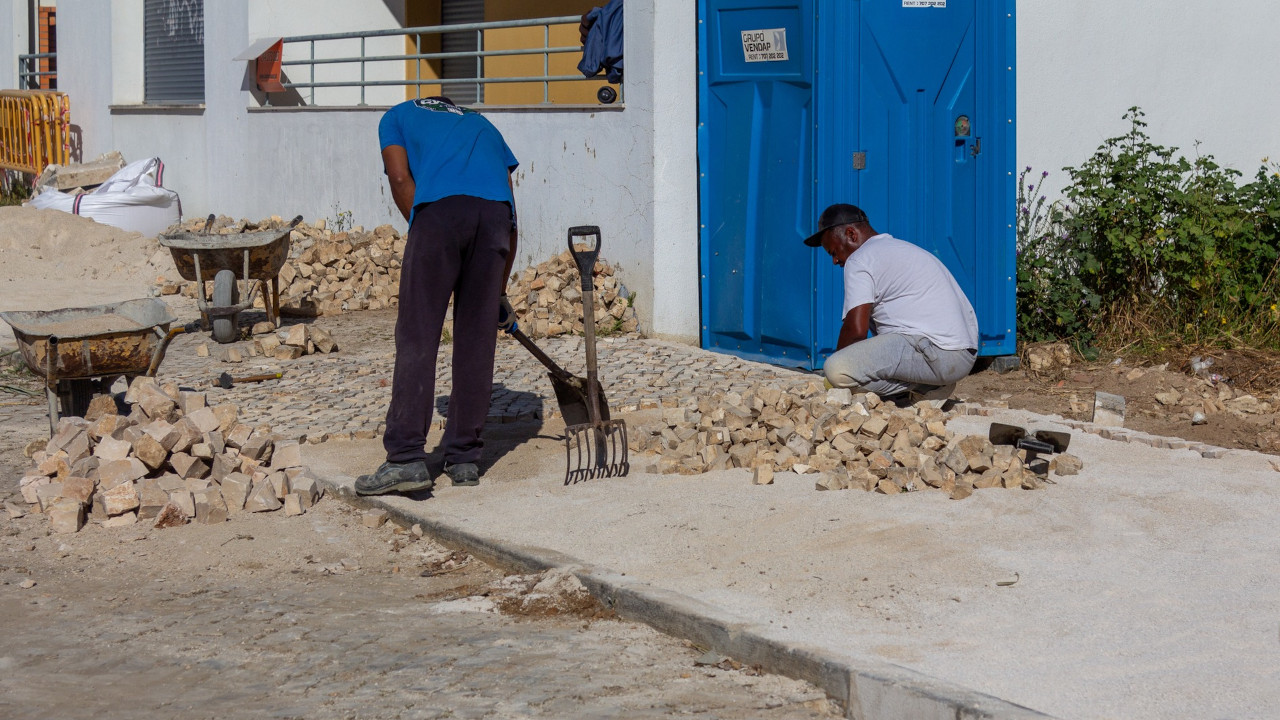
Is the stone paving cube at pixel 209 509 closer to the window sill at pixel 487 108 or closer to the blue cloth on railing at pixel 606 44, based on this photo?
the window sill at pixel 487 108

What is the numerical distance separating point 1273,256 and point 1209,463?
338 centimetres

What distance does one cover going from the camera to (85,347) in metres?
6.85

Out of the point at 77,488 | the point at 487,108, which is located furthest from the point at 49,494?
the point at 487,108

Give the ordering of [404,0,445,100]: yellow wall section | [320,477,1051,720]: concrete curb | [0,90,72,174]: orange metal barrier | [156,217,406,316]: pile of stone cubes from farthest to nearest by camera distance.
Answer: [0,90,72,174]: orange metal barrier, [404,0,445,100]: yellow wall section, [156,217,406,316]: pile of stone cubes, [320,477,1051,720]: concrete curb

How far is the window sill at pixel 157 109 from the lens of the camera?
55.5 feet

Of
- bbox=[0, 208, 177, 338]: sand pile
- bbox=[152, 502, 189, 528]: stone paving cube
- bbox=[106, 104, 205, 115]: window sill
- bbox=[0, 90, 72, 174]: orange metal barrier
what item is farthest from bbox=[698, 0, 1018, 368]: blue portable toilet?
bbox=[0, 90, 72, 174]: orange metal barrier

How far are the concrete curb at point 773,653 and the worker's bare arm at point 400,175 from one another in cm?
166

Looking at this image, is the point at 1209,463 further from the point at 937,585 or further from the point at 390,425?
the point at 390,425

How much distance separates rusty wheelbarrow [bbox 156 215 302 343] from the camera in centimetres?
1058

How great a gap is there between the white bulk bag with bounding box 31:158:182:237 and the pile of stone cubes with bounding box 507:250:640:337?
305 inches

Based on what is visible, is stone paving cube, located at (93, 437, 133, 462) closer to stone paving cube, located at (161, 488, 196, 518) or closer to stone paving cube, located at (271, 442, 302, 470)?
stone paving cube, located at (161, 488, 196, 518)

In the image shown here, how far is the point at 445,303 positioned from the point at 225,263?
5517 millimetres

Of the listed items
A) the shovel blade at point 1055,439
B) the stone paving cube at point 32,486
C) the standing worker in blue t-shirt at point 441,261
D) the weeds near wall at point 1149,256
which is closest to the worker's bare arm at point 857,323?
the shovel blade at point 1055,439

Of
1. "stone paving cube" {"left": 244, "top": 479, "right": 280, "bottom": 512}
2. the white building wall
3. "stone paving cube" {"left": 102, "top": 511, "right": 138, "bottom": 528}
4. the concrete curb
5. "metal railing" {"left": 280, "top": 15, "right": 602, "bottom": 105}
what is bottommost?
the concrete curb
